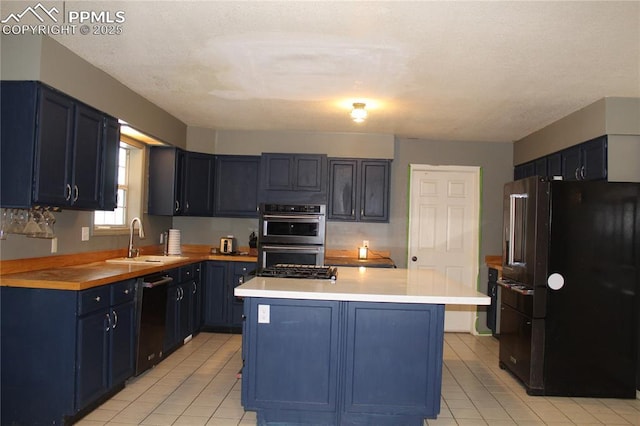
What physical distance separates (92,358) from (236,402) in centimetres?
107

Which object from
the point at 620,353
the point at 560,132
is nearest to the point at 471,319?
the point at 620,353

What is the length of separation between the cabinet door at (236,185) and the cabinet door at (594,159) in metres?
3.59

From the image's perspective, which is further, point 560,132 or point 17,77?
point 560,132

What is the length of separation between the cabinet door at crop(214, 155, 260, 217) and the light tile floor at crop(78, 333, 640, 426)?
6.13ft

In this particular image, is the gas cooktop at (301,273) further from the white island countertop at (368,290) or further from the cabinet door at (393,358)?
the cabinet door at (393,358)

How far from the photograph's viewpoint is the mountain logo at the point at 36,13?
251cm

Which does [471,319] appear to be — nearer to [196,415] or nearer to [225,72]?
[196,415]

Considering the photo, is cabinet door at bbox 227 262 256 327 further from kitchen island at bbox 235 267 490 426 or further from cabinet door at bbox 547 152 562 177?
cabinet door at bbox 547 152 562 177

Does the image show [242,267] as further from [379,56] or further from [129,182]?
[379,56]

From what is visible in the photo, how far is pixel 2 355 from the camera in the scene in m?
2.84

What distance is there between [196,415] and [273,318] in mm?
921

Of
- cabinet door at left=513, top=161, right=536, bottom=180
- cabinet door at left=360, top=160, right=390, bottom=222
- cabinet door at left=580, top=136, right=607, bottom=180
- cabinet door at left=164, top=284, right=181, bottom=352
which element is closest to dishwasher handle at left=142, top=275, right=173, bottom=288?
cabinet door at left=164, top=284, right=181, bottom=352

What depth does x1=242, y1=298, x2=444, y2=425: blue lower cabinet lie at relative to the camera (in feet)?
9.64

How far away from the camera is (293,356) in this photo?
296cm
